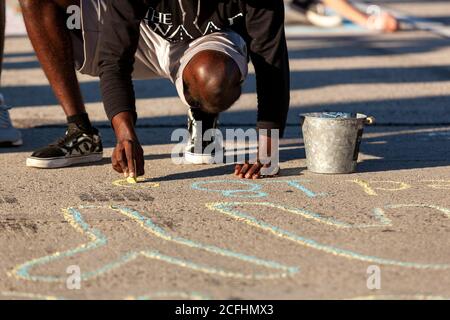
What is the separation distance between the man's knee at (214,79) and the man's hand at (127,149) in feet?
1.08

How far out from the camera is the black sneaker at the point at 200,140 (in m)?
5.12

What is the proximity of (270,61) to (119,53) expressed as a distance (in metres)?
0.67

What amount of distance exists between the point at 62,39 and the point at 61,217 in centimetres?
136

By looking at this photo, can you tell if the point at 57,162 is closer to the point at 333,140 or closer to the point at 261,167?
the point at 261,167

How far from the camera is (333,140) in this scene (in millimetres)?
4742

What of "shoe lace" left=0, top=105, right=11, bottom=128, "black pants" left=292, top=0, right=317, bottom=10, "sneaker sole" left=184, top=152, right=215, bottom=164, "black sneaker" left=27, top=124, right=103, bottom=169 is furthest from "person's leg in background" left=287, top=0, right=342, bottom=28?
"black sneaker" left=27, top=124, right=103, bottom=169

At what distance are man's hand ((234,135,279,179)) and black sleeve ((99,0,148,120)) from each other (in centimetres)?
58

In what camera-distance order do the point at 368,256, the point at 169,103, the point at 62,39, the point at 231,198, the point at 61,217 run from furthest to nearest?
the point at 169,103, the point at 62,39, the point at 231,198, the point at 61,217, the point at 368,256

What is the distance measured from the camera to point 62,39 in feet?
16.8

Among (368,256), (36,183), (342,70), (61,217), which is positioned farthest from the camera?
(342,70)

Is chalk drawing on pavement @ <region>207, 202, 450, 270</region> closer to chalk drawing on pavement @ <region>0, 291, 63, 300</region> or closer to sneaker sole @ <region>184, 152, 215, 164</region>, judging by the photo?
sneaker sole @ <region>184, 152, 215, 164</region>

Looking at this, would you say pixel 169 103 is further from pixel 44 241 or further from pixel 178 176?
pixel 44 241

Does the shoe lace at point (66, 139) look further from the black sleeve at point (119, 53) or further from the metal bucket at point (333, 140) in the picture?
the metal bucket at point (333, 140)
